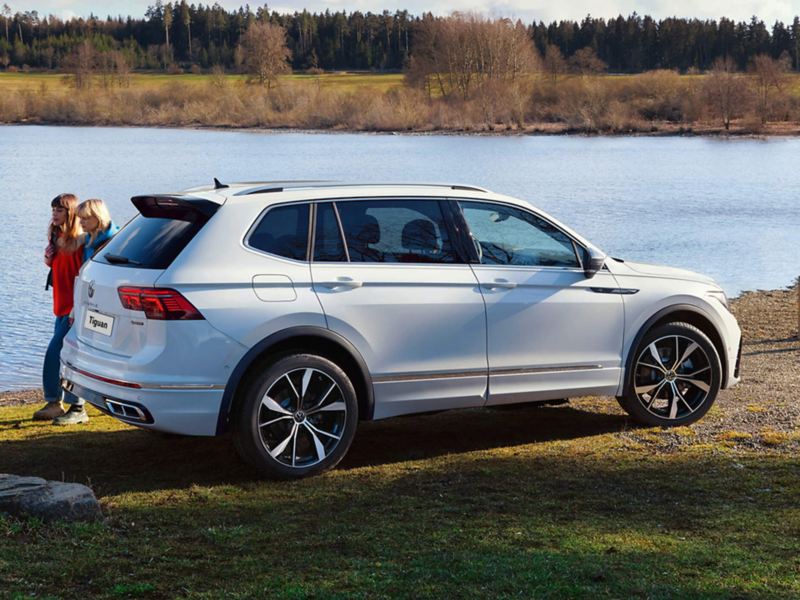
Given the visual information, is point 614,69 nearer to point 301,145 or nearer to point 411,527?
point 301,145

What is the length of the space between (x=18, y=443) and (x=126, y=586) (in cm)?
368

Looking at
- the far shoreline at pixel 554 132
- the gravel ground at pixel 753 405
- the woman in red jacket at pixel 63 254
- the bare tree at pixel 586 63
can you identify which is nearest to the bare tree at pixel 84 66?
the far shoreline at pixel 554 132

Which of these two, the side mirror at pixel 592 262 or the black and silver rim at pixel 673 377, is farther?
the black and silver rim at pixel 673 377

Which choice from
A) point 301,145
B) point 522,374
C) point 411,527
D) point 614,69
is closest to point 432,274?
point 522,374

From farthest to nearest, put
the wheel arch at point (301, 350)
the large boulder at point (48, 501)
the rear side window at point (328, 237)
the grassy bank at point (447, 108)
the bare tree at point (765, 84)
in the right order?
the grassy bank at point (447, 108), the bare tree at point (765, 84), the rear side window at point (328, 237), the wheel arch at point (301, 350), the large boulder at point (48, 501)

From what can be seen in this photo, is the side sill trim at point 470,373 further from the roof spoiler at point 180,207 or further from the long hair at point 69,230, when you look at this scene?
the long hair at point 69,230

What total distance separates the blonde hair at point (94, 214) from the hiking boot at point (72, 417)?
4.26 feet

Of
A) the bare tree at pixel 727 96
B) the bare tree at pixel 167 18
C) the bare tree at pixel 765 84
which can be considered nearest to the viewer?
the bare tree at pixel 727 96

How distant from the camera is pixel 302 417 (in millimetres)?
7031

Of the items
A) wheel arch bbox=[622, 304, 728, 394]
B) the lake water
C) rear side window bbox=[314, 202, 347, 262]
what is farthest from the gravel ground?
the lake water

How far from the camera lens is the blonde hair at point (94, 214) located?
871 centimetres

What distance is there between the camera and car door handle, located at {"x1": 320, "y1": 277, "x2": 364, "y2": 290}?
23.1 ft

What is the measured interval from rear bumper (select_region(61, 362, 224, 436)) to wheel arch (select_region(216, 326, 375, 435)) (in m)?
0.07

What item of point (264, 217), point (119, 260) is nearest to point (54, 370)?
point (119, 260)
